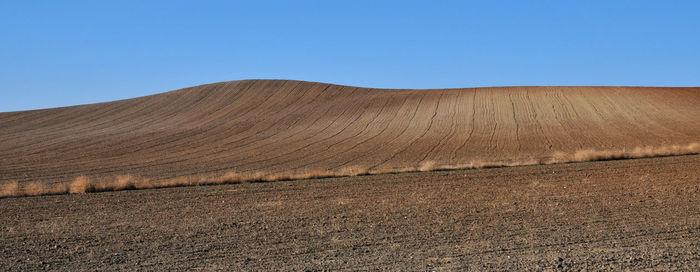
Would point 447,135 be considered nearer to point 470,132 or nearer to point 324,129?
point 470,132

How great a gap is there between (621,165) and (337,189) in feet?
33.1

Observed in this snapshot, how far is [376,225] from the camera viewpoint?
12.7m

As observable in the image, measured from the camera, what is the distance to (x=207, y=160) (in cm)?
3331

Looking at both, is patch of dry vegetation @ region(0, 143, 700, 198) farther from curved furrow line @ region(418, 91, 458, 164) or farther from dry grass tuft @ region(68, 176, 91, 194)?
curved furrow line @ region(418, 91, 458, 164)

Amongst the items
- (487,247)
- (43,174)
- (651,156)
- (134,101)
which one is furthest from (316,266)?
(134,101)

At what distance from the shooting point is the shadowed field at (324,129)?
31.7 meters

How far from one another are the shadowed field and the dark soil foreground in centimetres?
862

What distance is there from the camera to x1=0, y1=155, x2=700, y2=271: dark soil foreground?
9758 millimetres

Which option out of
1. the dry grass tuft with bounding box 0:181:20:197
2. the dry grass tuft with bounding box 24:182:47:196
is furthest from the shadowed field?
the dry grass tuft with bounding box 24:182:47:196

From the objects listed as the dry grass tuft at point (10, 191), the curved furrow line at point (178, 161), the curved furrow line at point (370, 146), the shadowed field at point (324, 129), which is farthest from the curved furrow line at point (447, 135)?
the dry grass tuft at point (10, 191)

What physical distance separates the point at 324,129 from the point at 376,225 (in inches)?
1383

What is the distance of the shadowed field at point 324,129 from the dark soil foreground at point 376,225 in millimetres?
8620

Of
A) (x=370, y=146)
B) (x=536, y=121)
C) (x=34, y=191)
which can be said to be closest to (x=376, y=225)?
(x=34, y=191)

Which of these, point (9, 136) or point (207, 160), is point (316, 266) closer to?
point (207, 160)
